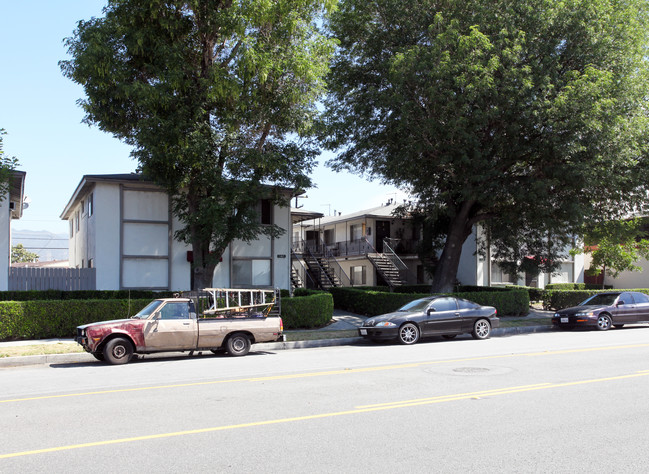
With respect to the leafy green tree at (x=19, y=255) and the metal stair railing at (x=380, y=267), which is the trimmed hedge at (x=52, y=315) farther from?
the leafy green tree at (x=19, y=255)

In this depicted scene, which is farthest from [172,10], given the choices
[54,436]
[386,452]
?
[386,452]

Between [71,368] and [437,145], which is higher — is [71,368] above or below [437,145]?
below

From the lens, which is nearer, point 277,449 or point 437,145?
point 277,449

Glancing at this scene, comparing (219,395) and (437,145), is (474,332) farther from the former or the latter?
(219,395)

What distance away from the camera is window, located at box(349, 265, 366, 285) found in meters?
40.2

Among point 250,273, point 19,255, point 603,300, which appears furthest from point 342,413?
point 19,255

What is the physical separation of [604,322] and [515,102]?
27.4 feet

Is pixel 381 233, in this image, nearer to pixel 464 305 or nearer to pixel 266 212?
pixel 266 212

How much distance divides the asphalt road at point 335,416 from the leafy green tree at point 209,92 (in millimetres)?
8328

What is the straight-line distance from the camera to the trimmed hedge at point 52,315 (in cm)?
1609

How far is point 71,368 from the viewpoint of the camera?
12.2 metres

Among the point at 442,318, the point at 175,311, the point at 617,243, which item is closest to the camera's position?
the point at 175,311

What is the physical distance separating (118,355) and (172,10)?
38.0ft

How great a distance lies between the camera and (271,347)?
616 inches
